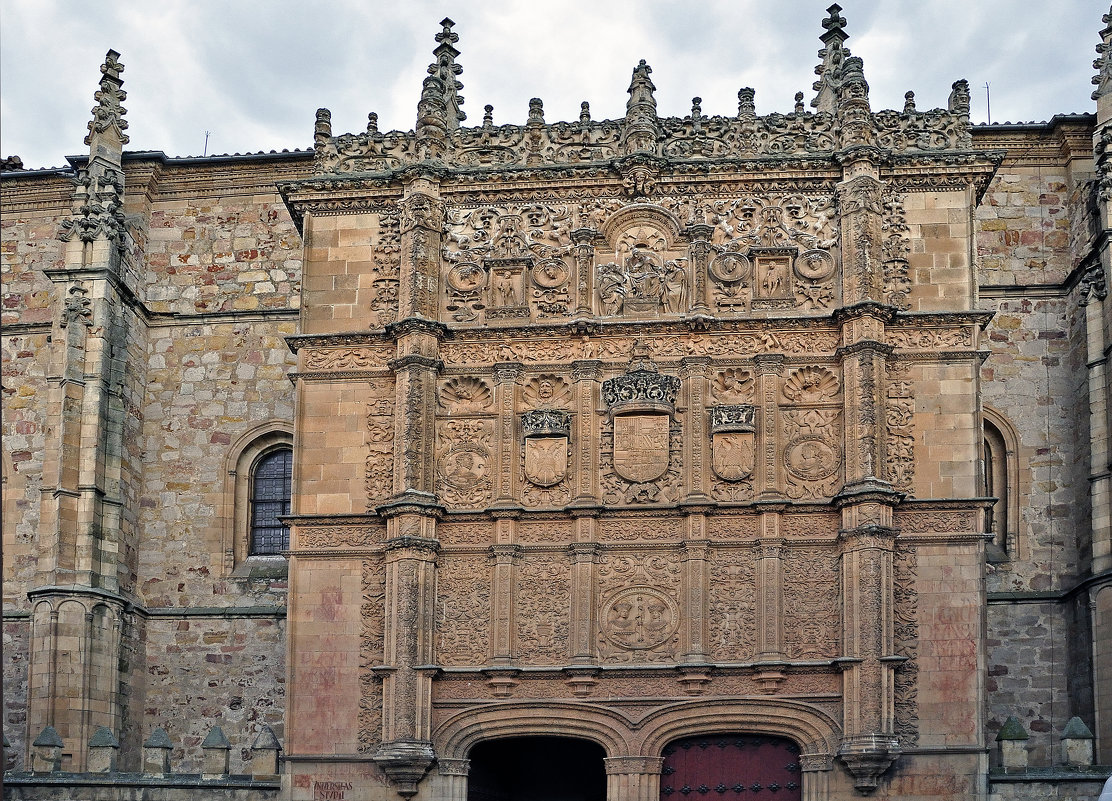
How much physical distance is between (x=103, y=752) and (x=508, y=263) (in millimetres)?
9273

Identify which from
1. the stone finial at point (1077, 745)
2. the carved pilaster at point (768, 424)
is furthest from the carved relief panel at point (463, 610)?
the stone finial at point (1077, 745)

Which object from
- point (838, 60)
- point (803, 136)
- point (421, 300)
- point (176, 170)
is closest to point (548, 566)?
point (421, 300)

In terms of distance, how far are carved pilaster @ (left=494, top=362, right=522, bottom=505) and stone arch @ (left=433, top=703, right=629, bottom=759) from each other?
2.92m

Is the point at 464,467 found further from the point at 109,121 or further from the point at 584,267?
the point at 109,121

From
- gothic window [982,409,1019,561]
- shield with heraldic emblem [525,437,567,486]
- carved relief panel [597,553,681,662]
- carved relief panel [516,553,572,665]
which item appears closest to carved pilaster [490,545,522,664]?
carved relief panel [516,553,572,665]

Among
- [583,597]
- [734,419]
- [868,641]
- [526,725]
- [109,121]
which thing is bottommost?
[526,725]

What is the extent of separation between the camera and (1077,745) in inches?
722

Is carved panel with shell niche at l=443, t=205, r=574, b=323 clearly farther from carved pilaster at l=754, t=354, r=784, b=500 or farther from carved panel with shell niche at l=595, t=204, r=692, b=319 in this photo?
carved pilaster at l=754, t=354, r=784, b=500

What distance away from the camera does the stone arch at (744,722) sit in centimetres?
1889

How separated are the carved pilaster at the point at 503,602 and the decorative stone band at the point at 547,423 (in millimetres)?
1671

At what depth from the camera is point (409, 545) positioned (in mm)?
19609

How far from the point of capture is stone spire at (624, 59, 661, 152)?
21.4 meters

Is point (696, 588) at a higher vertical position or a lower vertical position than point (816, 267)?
lower

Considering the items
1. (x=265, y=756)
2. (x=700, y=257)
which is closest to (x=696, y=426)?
(x=700, y=257)
